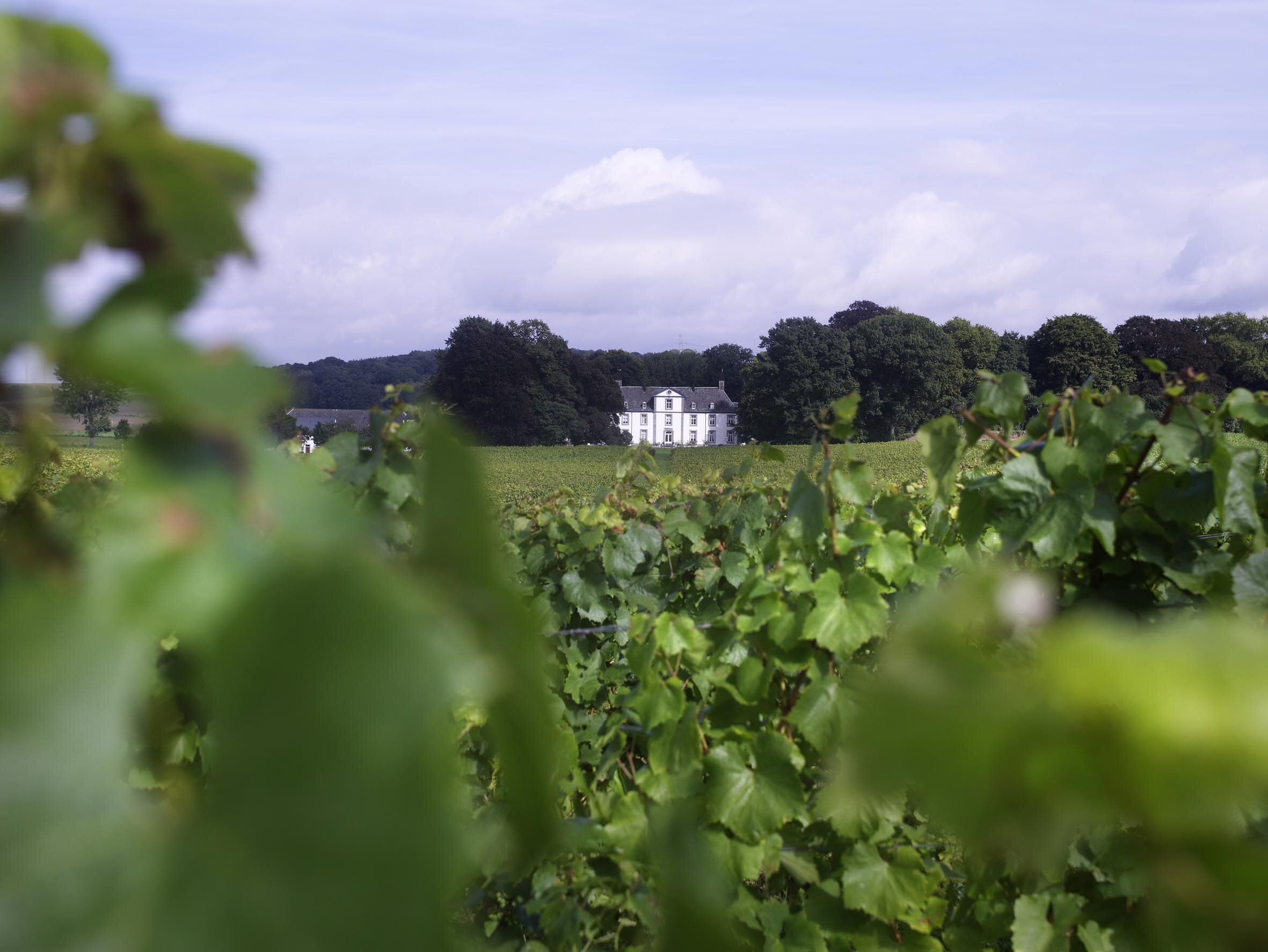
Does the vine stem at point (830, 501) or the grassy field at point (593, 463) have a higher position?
the vine stem at point (830, 501)

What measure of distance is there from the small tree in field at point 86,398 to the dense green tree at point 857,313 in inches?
2059

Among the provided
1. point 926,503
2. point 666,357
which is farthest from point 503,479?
point 666,357

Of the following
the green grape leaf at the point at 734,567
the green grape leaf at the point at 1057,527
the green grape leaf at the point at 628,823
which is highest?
the green grape leaf at the point at 1057,527

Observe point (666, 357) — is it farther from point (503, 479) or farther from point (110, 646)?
point (110, 646)

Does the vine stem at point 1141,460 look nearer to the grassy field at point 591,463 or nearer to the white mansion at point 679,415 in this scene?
the grassy field at point 591,463

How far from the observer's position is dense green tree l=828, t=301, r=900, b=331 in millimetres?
51344

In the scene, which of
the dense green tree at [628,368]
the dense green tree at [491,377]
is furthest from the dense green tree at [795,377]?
the dense green tree at [628,368]

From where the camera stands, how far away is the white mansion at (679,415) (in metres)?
57.6

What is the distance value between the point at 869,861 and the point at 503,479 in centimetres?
2095

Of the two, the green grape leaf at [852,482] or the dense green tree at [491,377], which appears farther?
the dense green tree at [491,377]

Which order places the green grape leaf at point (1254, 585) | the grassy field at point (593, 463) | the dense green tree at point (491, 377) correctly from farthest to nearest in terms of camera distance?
the dense green tree at point (491, 377) → the grassy field at point (593, 463) → the green grape leaf at point (1254, 585)

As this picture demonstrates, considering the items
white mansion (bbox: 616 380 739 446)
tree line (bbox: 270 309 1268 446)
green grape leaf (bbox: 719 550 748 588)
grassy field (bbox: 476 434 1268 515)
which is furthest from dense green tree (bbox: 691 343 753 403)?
green grape leaf (bbox: 719 550 748 588)

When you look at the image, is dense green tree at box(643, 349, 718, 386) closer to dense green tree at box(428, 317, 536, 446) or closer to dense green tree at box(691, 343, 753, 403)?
dense green tree at box(691, 343, 753, 403)

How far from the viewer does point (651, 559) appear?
118 inches
